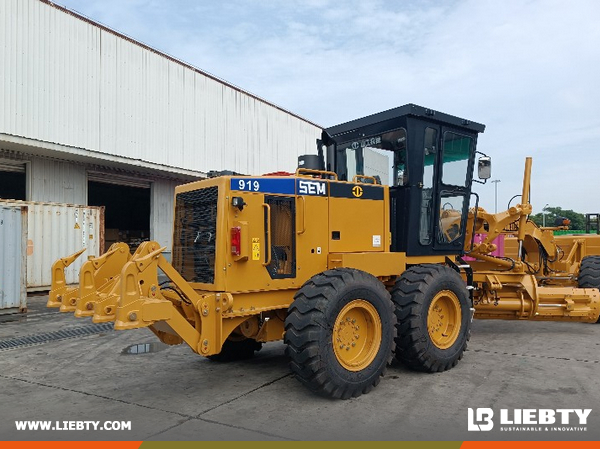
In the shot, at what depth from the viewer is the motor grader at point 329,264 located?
15.6 ft

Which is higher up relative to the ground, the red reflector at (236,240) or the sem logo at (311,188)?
the sem logo at (311,188)

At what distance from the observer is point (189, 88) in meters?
17.7

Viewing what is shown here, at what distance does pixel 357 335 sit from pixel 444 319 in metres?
1.57

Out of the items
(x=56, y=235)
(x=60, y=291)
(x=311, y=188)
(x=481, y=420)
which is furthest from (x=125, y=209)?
(x=481, y=420)

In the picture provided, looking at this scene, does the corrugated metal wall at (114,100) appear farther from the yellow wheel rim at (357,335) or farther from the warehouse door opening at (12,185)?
the yellow wheel rim at (357,335)

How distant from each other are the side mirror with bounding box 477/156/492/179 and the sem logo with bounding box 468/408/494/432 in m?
3.55

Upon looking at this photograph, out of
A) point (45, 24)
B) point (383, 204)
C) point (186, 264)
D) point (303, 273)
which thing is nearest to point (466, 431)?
point (303, 273)

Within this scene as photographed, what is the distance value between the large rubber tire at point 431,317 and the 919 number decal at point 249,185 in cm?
200

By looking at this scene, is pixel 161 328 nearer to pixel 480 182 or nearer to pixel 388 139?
pixel 388 139

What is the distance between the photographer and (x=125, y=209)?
2412 cm

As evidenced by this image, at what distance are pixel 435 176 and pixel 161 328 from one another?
12.9 feet

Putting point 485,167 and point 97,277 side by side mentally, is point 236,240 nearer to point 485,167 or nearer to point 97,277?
point 97,277

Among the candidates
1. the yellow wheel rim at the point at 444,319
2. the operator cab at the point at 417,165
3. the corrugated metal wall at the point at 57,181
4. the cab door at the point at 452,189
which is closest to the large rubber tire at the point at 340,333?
the yellow wheel rim at the point at 444,319

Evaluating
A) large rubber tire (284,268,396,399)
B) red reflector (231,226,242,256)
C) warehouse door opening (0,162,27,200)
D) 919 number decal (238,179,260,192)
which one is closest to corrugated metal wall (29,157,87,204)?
warehouse door opening (0,162,27,200)
